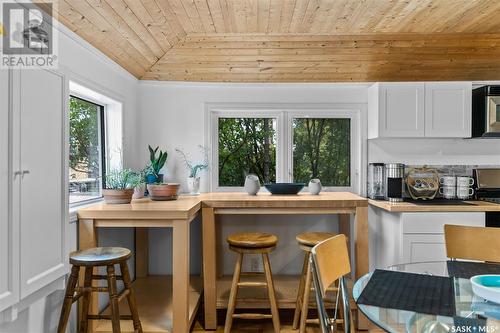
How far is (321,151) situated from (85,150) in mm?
2228

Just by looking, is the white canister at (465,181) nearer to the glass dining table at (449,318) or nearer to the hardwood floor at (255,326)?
the hardwood floor at (255,326)

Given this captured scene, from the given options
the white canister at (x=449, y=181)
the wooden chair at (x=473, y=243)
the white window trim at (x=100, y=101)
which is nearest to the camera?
the wooden chair at (x=473, y=243)

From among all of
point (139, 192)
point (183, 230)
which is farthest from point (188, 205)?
point (139, 192)

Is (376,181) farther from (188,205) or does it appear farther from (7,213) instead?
(7,213)

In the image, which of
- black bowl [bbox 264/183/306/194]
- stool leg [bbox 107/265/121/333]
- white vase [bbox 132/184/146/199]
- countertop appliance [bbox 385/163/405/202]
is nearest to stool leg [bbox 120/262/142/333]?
stool leg [bbox 107/265/121/333]

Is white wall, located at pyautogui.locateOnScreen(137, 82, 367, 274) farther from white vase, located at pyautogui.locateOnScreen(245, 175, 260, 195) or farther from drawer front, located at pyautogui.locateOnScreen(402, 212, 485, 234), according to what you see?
drawer front, located at pyautogui.locateOnScreen(402, 212, 485, 234)

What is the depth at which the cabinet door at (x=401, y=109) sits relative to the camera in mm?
3402

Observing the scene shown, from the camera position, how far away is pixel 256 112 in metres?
3.77

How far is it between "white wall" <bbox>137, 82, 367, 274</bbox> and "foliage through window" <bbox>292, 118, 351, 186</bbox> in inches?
9.8

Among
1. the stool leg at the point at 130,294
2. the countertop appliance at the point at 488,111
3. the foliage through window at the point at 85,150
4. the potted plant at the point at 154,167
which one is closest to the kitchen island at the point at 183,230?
the stool leg at the point at 130,294

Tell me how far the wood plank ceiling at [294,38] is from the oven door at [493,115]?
1.11ft

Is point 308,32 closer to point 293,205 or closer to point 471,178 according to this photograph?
point 293,205

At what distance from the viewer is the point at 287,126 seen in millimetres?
3781

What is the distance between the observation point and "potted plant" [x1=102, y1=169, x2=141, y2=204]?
273 centimetres
